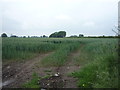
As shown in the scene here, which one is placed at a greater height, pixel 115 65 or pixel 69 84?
pixel 115 65

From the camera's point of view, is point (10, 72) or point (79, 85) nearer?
point (79, 85)

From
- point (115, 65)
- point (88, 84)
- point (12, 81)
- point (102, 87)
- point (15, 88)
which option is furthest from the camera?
point (12, 81)

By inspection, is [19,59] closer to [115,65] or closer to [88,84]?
[88,84]

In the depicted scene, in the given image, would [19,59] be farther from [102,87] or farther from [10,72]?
[102,87]

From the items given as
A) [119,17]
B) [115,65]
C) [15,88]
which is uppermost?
[119,17]

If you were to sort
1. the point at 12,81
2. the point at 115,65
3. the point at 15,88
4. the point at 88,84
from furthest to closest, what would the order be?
the point at 12,81 → the point at 15,88 → the point at 88,84 → the point at 115,65

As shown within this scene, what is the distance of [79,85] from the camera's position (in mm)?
4438

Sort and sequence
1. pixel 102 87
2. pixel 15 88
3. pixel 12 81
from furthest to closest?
pixel 12 81 < pixel 15 88 < pixel 102 87

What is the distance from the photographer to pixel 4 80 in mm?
5488

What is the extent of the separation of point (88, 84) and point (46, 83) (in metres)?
1.23

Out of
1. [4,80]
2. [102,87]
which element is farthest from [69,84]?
[4,80]

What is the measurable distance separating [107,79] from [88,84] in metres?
0.82

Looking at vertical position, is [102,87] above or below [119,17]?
below

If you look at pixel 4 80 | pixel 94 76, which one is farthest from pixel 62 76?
pixel 4 80
